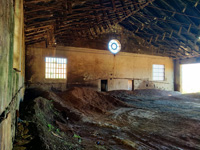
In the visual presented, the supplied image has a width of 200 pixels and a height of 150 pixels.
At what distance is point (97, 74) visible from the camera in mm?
13422

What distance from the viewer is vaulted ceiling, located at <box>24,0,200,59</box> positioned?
730 cm

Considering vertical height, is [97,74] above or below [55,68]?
below

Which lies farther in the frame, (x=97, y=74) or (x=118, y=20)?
(x=97, y=74)

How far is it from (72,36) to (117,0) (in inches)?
199

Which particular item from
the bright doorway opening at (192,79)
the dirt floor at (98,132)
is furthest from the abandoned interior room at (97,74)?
the bright doorway opening at (192,79)

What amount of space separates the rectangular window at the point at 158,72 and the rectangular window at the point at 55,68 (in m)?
10.2

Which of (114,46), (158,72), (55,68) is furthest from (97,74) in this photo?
(158,72)

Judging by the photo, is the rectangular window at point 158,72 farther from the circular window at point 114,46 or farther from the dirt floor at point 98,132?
the dirt floor at point 98,132

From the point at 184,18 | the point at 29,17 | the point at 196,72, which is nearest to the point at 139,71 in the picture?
the point at 184,18

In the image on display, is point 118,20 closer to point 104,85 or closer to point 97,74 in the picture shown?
point 97,74

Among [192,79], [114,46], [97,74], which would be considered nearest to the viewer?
[97,74]

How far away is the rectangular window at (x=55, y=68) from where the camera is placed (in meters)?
11.5

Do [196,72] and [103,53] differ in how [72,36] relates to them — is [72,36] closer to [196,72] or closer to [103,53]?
[103,53]

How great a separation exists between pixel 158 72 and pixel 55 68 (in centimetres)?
1149
